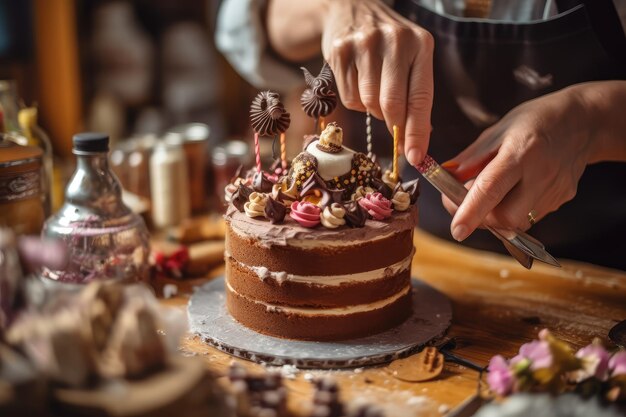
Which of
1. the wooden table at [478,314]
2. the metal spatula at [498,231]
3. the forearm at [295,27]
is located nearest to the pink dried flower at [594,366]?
the wooden table at [478,314]

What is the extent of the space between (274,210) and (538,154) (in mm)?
564

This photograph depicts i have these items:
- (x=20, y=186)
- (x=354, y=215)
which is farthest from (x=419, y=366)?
(x=20, y=186)

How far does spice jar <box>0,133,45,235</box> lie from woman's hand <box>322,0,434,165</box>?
2.46 ft

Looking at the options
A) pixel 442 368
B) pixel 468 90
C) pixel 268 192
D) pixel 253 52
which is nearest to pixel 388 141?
pixel 468 90

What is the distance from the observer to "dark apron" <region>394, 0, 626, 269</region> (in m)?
1.93

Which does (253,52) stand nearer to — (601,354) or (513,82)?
(513,82)

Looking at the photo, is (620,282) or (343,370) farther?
(620,282)

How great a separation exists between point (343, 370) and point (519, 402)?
1.60 ft

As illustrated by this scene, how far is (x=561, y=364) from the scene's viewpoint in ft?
3.90

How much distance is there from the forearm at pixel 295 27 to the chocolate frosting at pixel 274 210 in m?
0.72

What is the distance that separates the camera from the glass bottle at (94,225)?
171 centimetres

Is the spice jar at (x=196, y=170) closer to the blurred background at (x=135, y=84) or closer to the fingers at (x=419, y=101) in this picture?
the blurred background at (x=135, y=84)

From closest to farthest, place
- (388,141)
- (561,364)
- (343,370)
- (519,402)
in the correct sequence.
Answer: (519,402) → (561,364) → (343,370) → (388,141)

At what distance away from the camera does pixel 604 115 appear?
5.58 feet
